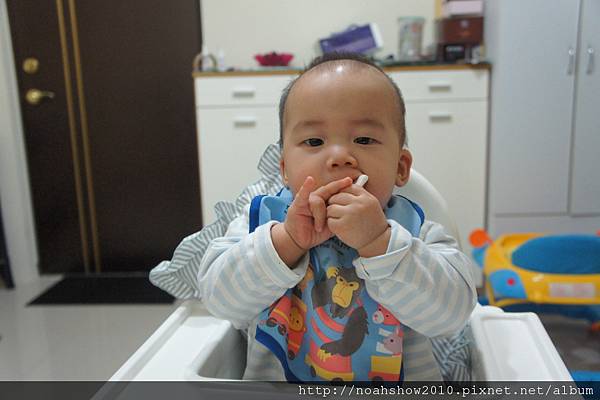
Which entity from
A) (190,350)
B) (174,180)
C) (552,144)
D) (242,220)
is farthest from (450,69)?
(190,350)

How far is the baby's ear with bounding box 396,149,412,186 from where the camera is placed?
0.83m

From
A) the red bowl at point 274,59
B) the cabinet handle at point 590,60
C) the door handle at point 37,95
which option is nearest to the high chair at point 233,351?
the cabinet handle at point 590,60

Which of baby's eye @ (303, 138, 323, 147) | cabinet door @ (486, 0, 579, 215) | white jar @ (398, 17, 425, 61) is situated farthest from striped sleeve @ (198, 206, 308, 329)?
white jar @ (398, 17, 425, 61)

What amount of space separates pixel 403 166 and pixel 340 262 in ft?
0.59

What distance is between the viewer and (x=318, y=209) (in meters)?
0.67

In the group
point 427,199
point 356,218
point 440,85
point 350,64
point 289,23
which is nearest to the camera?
point 356,218

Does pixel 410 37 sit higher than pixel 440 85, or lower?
higher

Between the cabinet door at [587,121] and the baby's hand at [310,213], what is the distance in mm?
1962

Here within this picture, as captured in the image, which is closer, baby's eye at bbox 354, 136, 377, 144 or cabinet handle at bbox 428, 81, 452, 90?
baby's eye at bbox 354, 136, 377, 144

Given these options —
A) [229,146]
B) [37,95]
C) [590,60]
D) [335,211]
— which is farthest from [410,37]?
[335,211]

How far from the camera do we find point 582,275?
6.20ft

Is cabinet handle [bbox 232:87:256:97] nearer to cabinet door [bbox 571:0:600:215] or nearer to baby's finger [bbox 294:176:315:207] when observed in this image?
cabinet door [bbox 571:0:600:215]

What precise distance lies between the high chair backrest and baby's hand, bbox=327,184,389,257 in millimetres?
322

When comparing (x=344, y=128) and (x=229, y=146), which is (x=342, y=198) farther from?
(x=229, y=146)
